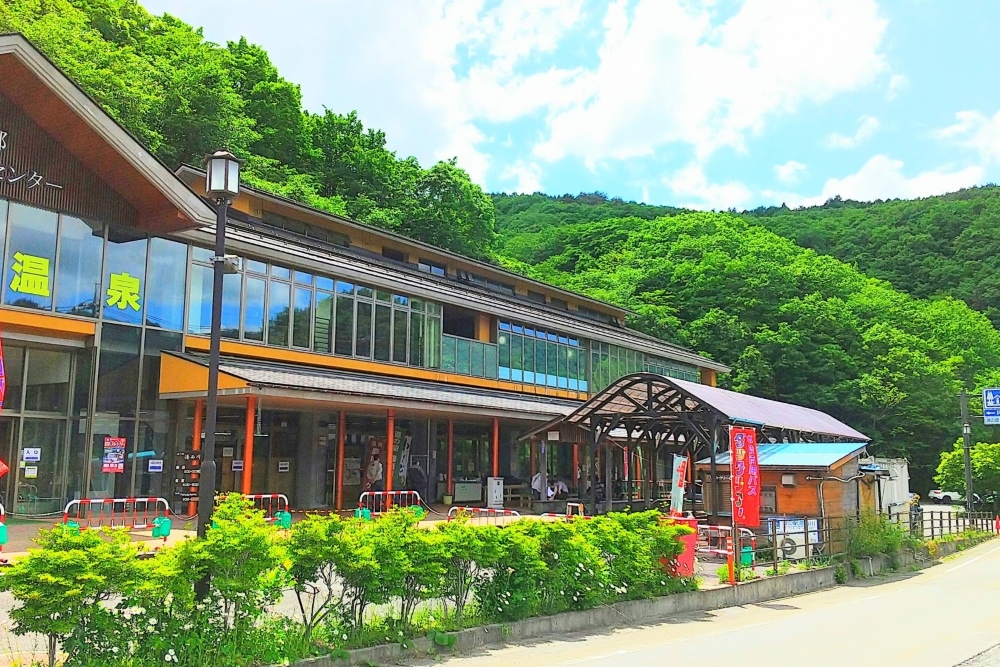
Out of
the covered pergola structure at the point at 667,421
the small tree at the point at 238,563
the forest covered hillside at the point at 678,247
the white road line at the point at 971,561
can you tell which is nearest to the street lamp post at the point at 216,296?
the small tree at the point at 238,563

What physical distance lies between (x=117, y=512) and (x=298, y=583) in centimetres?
1105

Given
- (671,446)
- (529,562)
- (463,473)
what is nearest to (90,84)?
(463,473)

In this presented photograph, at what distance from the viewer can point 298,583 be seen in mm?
7758

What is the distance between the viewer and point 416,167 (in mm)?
53500

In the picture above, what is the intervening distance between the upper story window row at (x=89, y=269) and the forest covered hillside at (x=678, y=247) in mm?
19408

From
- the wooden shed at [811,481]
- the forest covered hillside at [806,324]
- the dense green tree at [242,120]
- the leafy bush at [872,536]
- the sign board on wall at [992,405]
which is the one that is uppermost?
the dense green tree at [242,120]

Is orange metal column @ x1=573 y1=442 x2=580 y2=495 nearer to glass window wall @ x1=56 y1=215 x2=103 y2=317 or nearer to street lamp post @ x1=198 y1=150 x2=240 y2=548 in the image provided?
glass window wall @ x1=56 y1=215 x2=103 y2=317

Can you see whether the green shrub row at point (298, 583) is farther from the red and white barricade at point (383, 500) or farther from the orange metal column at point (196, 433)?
the orange metal column at point (196, 433)

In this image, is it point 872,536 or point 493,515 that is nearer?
point 872,536

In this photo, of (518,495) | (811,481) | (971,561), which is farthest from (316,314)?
(971,561)

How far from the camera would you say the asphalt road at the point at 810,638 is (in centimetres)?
895

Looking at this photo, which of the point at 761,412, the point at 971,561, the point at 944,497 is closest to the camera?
the point at 761,412

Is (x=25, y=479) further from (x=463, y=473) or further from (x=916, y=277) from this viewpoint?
(x=916, y=277)

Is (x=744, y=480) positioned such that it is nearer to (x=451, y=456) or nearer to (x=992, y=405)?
(x=451, y=456)
